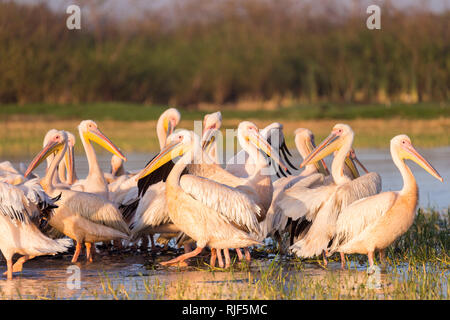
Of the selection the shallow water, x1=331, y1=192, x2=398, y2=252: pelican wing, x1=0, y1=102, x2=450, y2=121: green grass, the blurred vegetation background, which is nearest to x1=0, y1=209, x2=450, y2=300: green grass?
the shallow water

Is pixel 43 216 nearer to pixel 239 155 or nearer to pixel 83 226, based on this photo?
pixel 83 226

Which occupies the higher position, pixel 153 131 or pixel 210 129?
pixel 210 129

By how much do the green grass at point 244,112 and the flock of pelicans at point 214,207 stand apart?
36.6 ft

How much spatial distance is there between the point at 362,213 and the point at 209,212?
1.00 meters

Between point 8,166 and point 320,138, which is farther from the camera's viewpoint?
point 320,138

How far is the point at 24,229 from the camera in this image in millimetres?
5898

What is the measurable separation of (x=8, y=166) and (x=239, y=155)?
1954mm

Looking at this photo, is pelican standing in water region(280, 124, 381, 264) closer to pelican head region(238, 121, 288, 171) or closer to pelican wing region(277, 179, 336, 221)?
pelican wing region(277, 179, 336, 221)

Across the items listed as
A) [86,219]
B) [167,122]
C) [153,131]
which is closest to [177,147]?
[86,219]

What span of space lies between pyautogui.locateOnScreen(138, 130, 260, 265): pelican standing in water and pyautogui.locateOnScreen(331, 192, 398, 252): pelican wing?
591 millimetres

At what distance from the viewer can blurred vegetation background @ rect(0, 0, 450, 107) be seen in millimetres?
20875

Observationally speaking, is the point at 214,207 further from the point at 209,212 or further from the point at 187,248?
the point at 187,248

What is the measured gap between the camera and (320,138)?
51.5 ft
